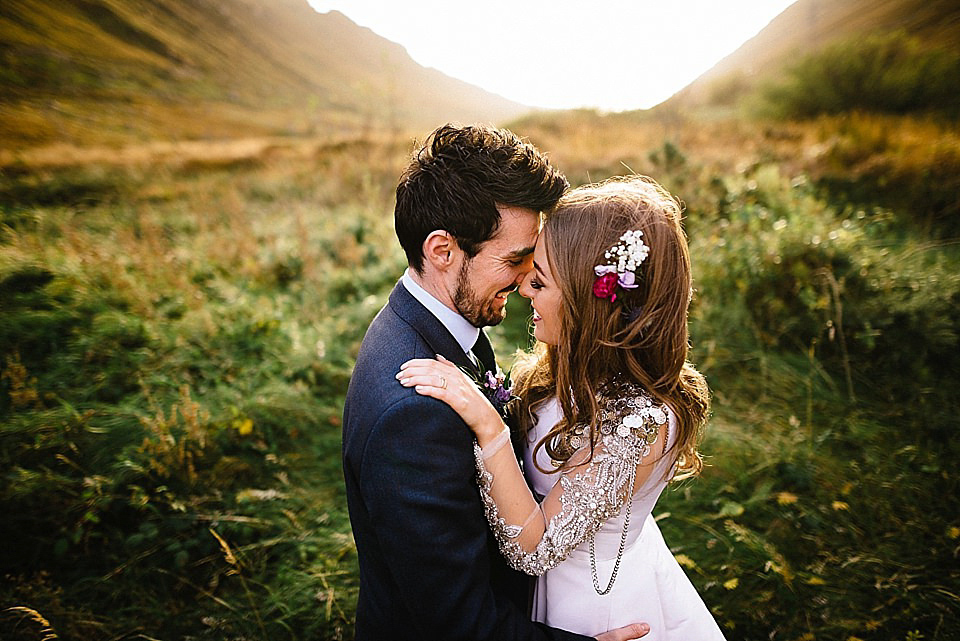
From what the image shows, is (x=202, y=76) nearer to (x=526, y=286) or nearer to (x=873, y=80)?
(x=873, y=80)

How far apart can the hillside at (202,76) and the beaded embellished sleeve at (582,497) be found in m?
4.20

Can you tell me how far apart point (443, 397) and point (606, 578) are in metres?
1.19

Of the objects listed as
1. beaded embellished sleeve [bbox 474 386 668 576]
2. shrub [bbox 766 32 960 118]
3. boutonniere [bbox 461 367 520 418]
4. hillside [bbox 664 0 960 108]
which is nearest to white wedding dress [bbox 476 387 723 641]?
beaded embellished sleeve [bbox 474 386 668 576]

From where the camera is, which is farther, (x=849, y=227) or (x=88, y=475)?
(x=849, y=227)

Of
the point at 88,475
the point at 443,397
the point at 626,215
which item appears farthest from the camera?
the point at 88,475

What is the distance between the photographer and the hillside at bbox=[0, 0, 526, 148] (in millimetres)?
8102

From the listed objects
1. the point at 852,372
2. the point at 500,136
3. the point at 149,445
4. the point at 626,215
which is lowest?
the point at 149,445

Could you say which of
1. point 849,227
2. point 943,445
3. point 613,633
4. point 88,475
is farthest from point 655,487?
point 849,227

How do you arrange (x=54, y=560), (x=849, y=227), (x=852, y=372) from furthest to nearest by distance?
(x=849, y=227)
(x=852, y=372)
(x=54, y=560)

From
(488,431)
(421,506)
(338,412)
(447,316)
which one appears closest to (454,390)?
(488,431)

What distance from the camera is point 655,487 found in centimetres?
193

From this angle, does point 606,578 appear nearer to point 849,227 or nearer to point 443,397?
point 443,397

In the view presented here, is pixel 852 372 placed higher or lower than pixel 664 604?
higher

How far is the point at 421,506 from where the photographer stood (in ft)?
4.71
